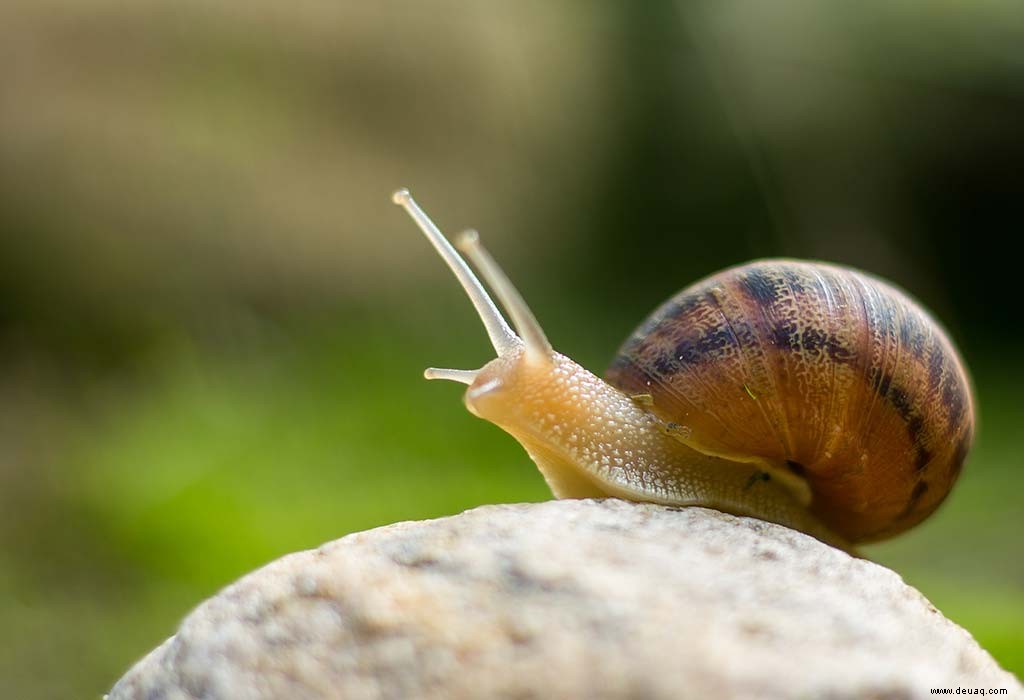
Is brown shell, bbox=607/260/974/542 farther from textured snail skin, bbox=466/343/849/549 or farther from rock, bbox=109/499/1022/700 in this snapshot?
rock, bbox=109/499/1022/700

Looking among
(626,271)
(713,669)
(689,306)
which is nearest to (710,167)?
(626,271)

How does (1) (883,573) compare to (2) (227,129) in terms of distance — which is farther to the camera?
(2) (227,129)

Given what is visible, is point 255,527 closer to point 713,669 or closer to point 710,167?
point 713,669

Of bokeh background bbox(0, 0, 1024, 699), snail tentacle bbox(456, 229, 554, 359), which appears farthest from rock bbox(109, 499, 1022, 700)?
bokeh background bbox(0, 0, 1024, 699)

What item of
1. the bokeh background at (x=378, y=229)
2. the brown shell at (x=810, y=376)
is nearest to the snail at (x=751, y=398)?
the brown shell at (x=810, y=376)

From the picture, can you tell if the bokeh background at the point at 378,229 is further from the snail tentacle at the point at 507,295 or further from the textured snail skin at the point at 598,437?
the snail tentacle at the point at 507,295

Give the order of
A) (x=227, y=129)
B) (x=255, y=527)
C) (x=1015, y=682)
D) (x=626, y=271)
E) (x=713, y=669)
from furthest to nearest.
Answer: (x=626, y=271), (x=227, y=129), (x=255, y=527), (x=1015, y=682), (x=713, y=669)

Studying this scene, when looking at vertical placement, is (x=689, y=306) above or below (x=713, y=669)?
above
